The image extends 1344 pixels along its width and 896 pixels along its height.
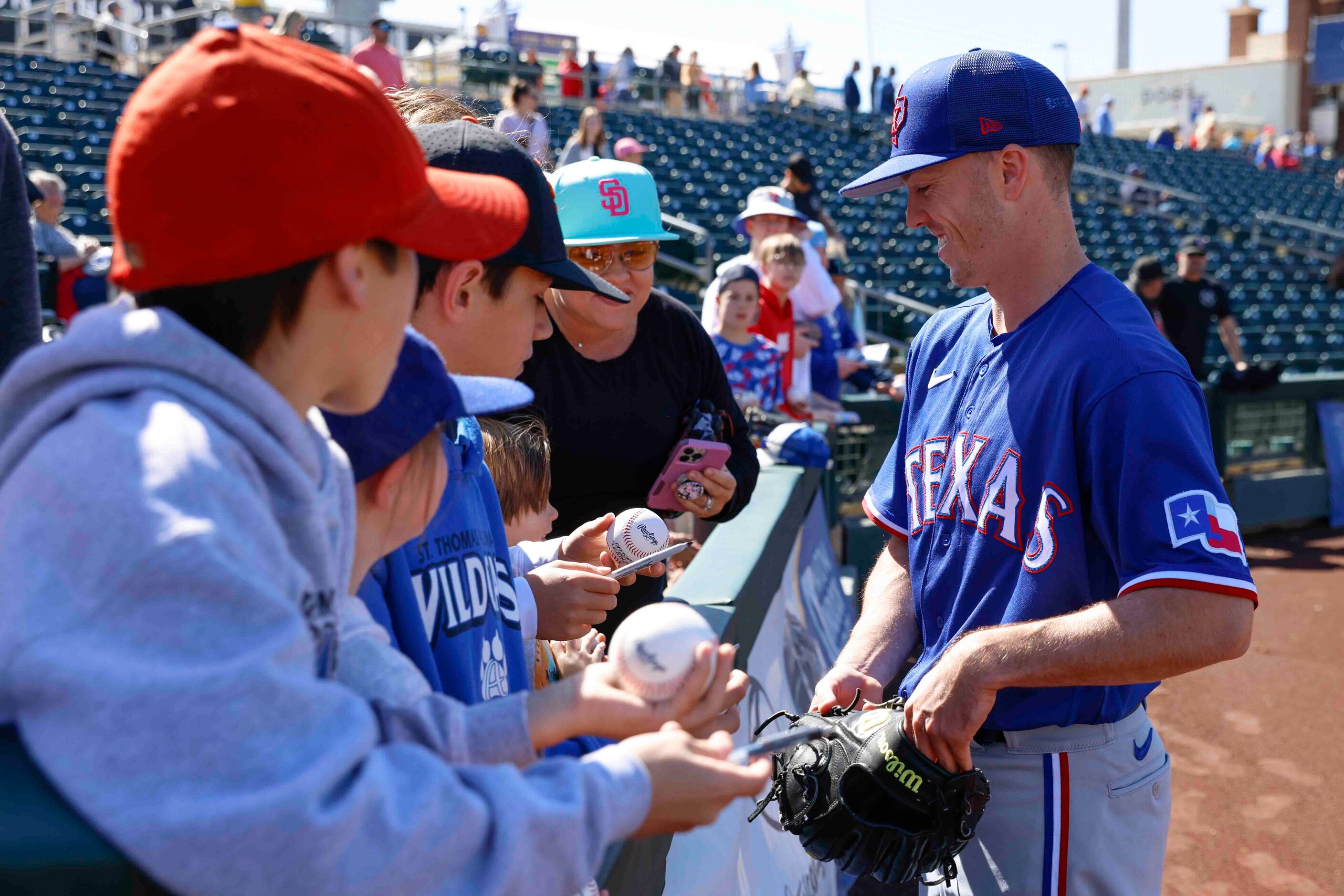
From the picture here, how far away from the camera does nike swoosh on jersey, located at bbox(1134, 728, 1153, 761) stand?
205 cm

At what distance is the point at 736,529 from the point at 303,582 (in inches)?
108

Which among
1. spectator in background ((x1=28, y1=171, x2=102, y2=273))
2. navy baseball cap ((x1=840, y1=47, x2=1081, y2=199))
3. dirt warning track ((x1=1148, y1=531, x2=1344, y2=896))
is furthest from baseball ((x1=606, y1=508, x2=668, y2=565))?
spectator in background ((x1=28, y1=171, x2=102, y2=273))

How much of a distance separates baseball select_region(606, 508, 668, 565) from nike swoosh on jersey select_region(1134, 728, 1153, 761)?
0.96 m

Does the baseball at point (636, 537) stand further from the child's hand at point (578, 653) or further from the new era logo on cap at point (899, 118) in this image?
the new era logo on cap at point (899, 118)

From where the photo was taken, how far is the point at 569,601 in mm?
1961

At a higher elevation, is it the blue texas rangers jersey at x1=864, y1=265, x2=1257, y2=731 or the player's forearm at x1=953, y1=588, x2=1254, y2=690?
the blue texas rangers jersey at x1=864, y1=265, x2=1257, y2=731

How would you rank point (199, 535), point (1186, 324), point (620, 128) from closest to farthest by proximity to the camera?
1. point (199, 535)
2. point (1186, 324)
3. point (620, 128)

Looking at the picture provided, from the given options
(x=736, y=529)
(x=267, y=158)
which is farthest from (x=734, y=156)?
(x=267, y=158)

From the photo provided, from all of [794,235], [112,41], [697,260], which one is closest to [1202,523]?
[794,235]

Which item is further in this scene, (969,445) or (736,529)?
(736,529)

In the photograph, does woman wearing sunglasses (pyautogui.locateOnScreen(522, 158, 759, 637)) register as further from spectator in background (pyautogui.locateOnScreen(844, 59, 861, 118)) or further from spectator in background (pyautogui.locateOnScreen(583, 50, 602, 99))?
spectator in background (pyautogui.locateOnScreen(844, 59, 861, 118))

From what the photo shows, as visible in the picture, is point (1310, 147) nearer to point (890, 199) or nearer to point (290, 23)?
point (890, 199)

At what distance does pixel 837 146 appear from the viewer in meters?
20.4

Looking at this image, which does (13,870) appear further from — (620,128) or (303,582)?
(620,128)
